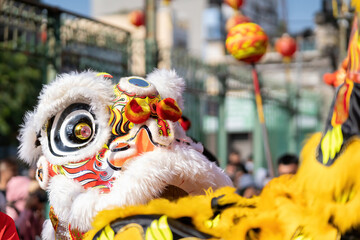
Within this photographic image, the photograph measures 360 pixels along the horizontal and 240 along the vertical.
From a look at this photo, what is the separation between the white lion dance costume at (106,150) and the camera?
68.5 inches

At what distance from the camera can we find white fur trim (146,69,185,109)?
2.08m

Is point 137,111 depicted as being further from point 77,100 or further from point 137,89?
point 77,100

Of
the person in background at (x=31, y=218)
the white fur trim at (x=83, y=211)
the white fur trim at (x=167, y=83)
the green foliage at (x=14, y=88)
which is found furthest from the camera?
the green foliage at (x=14, y=88)

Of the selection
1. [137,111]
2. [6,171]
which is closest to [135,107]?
[137,111]

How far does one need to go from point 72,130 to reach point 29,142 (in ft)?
0.94

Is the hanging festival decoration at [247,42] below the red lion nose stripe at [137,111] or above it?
above

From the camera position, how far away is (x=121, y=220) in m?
1.41

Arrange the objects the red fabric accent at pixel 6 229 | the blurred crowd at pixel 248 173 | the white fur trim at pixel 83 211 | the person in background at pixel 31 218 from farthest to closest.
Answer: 1. the blurred crowd at pixel 248 173
2. the person in background at pixel 31 218
3. the red fabric accent at pixel 6 229
4. the white fur trim at pixel 83 211

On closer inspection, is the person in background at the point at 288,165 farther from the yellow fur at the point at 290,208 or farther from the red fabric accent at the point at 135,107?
the yellow fur at the point at 290,208

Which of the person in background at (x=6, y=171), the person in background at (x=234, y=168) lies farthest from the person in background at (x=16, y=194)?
the person in background at (x=234, y=168)

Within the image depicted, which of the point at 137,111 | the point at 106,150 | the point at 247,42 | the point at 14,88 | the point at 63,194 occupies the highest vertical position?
the point at 247,42

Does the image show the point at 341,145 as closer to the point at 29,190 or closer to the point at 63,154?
the point at 63,154

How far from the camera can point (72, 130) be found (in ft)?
6.25

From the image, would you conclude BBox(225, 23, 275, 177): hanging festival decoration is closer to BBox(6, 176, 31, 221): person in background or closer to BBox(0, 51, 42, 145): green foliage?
BBox(6, 176, 31, 221): person in background
